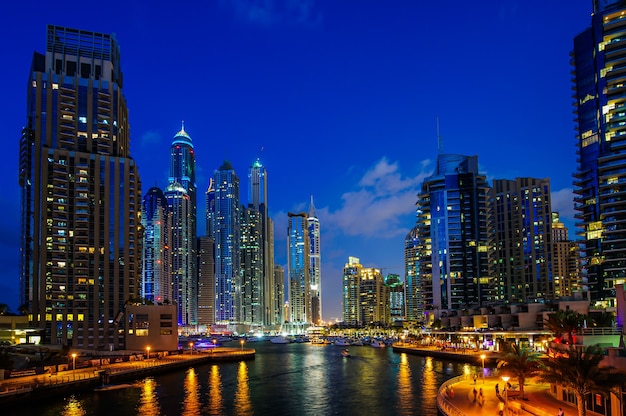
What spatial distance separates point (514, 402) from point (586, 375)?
15.7 m

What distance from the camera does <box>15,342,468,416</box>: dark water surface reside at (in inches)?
2800

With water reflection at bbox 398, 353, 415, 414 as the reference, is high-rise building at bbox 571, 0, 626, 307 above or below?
above

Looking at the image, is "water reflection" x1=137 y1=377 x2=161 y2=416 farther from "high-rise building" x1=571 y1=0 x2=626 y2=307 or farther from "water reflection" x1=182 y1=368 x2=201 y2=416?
"high-rise building" x1=571 y1=0 x2=626 y2=307

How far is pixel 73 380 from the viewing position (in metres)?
86.1

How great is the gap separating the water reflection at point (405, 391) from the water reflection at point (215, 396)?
2084 centimetres

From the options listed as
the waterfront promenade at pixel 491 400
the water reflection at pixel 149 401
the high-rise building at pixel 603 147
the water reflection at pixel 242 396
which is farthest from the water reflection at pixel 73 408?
the high-rise building at pixel 603 147

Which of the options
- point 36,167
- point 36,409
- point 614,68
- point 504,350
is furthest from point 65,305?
point 614,68

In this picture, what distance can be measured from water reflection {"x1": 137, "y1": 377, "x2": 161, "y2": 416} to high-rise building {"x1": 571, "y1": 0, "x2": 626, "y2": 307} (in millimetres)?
104731

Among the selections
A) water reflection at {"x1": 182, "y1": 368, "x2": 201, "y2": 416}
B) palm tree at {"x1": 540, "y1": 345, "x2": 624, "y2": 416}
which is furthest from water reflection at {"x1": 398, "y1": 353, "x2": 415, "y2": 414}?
palm tree at {"x1": 540, "y1": 345, "x2": 624, "y2": 416}

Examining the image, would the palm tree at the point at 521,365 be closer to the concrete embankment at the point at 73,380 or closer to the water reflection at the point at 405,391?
the water reflection at the point at 405,391

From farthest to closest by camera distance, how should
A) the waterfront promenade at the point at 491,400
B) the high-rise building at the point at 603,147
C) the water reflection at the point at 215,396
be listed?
the high-rise building at the point at 603,147 → the water reflection at the point at 215,396 → the waterfront promenade at the point at 491,400

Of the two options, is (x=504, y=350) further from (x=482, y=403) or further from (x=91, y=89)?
(x=91, y=89)

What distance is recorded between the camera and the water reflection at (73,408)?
2726 inches

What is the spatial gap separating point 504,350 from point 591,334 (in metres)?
8.54
